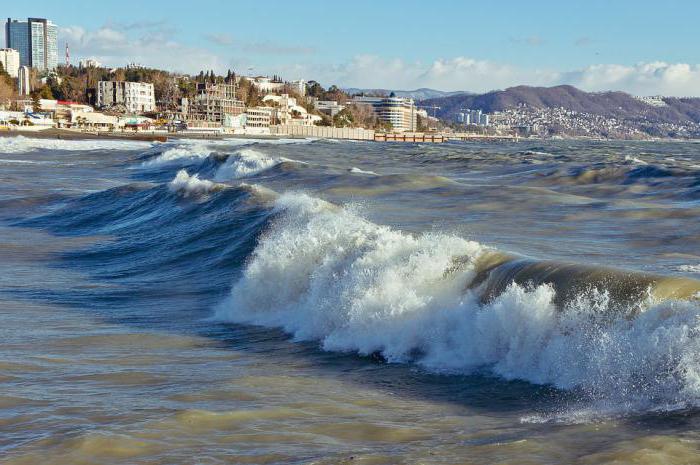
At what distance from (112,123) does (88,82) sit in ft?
171

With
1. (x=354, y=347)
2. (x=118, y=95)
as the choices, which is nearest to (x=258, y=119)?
(x=118, y=95)

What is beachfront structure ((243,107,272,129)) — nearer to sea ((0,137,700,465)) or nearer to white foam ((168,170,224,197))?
white foam ((168,170,224,197))

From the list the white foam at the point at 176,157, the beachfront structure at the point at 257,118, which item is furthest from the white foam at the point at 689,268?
the beachfront structure at the point at 257,118

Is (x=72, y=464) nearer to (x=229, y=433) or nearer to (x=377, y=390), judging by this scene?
(x=229, y=433)

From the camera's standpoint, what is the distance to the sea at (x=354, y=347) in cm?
690

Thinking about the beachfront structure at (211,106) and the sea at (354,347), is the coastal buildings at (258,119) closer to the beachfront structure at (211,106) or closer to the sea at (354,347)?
the beachfront structure at (211,106)

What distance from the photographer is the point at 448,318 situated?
9969mm

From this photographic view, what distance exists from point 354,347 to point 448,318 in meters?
1.17

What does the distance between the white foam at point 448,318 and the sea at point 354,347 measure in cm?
2

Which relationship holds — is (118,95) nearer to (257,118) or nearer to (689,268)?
(257,118)

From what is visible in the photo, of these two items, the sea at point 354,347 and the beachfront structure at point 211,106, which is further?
the beachfront structure at point 211,106

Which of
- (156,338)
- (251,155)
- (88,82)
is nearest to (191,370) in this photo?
(156,338)

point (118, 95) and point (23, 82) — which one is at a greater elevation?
point (23, 82)

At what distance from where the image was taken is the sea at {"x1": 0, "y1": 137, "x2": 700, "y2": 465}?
272 inches
